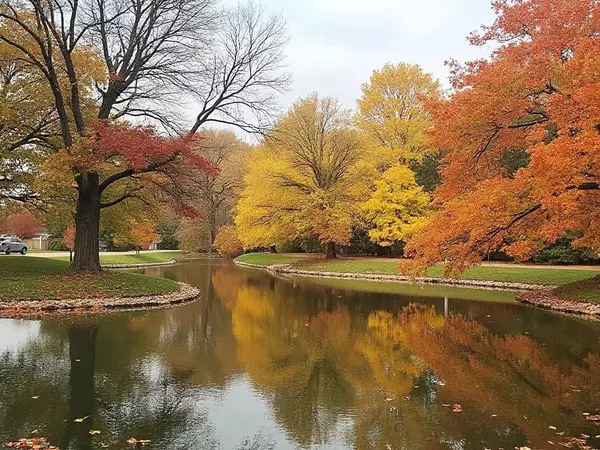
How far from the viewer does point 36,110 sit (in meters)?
18.9

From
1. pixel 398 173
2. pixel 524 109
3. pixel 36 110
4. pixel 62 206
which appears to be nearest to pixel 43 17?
pixel 36 110

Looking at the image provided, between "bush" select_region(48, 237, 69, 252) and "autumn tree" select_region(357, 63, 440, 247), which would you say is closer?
"autumn tree" select_region(357, 63, 440, 247)

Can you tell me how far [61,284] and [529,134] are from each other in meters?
15.5

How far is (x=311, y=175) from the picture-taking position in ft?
122

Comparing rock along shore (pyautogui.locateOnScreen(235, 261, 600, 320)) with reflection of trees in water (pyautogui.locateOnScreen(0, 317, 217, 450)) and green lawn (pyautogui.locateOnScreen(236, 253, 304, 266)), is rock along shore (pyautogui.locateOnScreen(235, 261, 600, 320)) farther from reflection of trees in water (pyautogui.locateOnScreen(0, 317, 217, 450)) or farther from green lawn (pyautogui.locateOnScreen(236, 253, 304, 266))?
reflection of trees in water (pyautogui.locateOnScreen(0, 317, 217, 450))

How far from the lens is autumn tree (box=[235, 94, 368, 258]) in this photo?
1406 inches

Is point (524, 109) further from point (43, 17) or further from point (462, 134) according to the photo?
point (43, 17)

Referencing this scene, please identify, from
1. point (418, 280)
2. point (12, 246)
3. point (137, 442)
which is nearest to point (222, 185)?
point (12, 246)

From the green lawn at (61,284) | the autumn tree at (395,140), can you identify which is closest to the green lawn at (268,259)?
the autumn tree at (395,140)

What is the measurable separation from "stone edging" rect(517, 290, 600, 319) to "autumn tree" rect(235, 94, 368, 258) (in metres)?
17.5

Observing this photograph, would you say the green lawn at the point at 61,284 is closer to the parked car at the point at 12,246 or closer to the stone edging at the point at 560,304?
the stone edging at the point at 560,304

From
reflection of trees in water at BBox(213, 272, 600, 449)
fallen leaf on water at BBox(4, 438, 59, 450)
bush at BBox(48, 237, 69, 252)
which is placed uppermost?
bush at BBox(48, 237, 69, 252)

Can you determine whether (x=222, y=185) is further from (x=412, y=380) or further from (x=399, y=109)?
(x=412, y=380)

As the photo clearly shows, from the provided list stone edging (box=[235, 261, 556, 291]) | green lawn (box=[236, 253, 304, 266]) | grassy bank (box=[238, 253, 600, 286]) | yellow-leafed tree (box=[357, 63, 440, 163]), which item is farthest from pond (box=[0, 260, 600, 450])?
green lawn (box=[236, 253, 304, 266])
